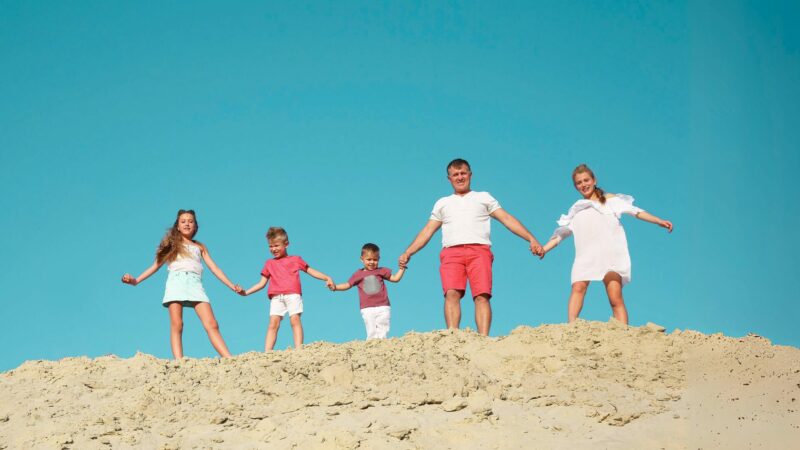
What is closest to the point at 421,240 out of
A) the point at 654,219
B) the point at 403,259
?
the point at 403,259

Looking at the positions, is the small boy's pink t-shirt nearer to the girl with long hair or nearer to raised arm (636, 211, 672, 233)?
the girl with long hair

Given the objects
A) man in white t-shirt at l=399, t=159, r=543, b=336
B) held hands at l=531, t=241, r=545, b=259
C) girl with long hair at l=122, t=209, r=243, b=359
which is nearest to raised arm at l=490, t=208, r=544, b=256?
man in white t-shirt at l=399, t=159, r=543, b=336

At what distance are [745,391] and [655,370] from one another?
0.75m

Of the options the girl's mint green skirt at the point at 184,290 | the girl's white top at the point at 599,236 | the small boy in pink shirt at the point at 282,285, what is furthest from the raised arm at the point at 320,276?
the girl's white top at the point at 599,236

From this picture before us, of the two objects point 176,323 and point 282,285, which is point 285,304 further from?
point 176,323

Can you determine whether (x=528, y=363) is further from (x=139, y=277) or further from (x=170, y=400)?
(x=139, y=277)

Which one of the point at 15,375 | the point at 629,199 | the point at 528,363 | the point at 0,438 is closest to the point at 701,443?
the point at 528,363

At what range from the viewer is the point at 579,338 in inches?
320

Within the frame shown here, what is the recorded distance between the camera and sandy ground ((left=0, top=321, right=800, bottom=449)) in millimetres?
6410

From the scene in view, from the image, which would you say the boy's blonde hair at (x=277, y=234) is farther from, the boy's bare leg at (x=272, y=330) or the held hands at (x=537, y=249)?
the held hands at (x=537, y=249)

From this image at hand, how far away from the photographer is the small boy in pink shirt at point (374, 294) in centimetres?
1121

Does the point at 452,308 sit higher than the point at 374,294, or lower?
lower

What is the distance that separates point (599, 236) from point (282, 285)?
4.18 meters

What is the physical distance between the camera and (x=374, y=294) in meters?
11.2
